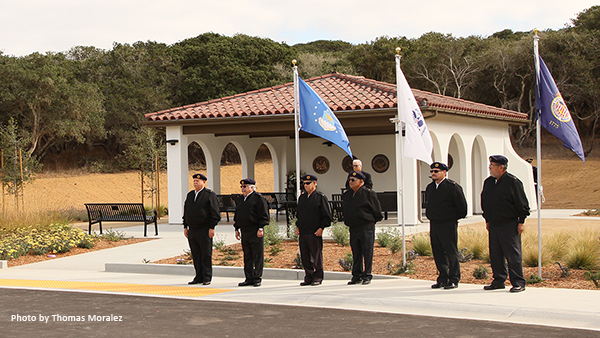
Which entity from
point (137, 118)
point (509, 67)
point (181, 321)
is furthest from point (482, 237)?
point (137, 118)

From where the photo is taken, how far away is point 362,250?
8695 mm

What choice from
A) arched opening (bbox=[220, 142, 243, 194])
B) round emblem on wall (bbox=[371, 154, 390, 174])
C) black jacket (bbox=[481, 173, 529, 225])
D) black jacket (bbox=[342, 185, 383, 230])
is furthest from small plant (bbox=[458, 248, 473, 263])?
arched opening (bbox=[220, 142, 243, 194])

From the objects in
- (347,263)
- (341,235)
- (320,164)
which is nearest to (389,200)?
(320,164)

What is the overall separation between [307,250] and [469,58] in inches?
1458

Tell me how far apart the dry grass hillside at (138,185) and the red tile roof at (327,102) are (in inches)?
525

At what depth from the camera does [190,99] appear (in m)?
47.4

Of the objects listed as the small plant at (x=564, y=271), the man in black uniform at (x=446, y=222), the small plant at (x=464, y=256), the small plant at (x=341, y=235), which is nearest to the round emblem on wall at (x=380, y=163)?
the small plant at (x=341, y=235)

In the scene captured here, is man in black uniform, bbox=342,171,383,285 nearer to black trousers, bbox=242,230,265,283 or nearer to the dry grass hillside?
black trousers, bbox=242,230,265,283

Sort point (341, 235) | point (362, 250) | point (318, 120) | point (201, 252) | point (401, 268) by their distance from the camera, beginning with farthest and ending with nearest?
point (341, 235), point (318, 120), point (401, 268), point (201, 252), point (362, 250)

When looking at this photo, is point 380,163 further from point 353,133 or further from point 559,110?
point 559,110

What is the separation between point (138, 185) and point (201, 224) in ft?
110

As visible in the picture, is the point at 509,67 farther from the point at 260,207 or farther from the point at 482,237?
the point at 260,207

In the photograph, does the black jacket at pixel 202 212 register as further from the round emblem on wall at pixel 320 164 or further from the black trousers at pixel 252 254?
the round emblem on wall at pixel 320 164

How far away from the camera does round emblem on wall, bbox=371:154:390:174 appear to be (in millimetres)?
22203
